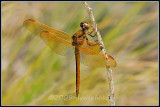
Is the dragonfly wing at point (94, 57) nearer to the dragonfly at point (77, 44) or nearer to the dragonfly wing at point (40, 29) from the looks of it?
the dragonfly at point (77, 44)

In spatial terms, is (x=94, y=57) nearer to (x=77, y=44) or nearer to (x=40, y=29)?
(x=77, y=44)

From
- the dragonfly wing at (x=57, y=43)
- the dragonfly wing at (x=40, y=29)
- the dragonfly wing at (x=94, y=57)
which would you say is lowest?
the dragonfly wing at (x=94, y=57)

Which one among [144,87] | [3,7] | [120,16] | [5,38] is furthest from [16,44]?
[144,87]

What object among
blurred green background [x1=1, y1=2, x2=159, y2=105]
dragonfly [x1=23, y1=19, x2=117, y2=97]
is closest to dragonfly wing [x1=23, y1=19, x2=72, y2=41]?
dragonfly [x1=23, y1=19, x2=117, y2=97]

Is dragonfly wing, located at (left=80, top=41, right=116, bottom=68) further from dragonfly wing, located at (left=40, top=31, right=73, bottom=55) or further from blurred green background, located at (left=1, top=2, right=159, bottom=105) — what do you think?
blurred green background, located at (left=1, top=2, right=159, bottom=105)

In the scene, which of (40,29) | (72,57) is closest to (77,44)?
(40,29)

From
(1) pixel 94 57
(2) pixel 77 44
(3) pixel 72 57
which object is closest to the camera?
(1) pixel 94 57

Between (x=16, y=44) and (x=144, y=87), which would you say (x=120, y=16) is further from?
(x=16, y=44)

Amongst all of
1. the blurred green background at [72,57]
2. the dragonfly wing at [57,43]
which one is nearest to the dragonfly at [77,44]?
the dragonfly wing at [57,43]
